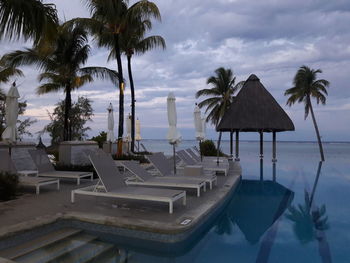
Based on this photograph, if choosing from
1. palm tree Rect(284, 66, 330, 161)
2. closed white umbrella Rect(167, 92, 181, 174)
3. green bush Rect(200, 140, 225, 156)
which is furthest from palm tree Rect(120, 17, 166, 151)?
palm tree Rect(284, 66, 330, 161)

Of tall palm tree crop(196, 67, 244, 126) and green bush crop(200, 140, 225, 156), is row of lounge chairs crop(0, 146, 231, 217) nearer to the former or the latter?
green bush crop(200, 140, 225, 156)

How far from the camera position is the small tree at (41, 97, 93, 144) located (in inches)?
895

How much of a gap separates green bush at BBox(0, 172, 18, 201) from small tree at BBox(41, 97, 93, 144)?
16.4 m

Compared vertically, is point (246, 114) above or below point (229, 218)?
above

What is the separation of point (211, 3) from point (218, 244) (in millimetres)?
10092

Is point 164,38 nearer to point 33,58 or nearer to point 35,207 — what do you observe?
point 33,58

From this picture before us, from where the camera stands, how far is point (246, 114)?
53.1 feet

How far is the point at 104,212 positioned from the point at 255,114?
1244cm

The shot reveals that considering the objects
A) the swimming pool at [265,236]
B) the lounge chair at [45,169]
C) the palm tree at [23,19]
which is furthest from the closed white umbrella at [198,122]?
the palm tree at [23,19]

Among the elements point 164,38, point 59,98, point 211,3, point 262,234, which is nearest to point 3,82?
point 59,98

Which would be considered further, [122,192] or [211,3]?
[211,3]

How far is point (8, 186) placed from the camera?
6207mm

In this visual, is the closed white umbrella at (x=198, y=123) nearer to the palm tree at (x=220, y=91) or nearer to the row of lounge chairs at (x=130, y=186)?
the row of lounge chairs at (x=130, y=186)

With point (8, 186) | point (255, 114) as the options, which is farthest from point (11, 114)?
point (255, 114)
